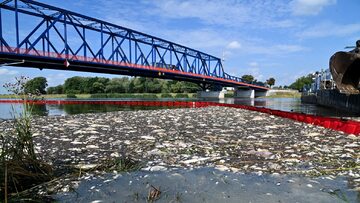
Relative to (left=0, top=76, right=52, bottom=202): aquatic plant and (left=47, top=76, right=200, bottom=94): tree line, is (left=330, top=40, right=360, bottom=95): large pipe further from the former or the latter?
(left=47, top=76, right=200, bottom=94): tree line

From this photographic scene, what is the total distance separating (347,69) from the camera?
1255 cm

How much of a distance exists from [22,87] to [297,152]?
5.75 meters

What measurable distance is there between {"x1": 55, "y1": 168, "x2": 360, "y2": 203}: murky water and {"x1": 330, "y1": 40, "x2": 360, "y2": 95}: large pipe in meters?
8.93

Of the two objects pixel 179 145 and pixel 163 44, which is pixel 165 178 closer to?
pixel 179 145

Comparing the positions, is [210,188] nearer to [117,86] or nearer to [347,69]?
[347,69]

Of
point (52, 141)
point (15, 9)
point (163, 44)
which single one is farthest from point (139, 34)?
point (52, 141)

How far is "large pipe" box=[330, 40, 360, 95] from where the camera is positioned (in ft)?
39.2

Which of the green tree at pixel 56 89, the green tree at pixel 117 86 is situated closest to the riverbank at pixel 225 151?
the green tree at pixel 117 86

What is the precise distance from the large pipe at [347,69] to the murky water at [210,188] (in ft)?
29.3

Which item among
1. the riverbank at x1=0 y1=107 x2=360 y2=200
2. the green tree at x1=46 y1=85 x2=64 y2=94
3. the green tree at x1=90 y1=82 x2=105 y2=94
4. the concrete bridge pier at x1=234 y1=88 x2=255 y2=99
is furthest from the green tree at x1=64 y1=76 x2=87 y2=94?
the riverbank at x1=0 y1=107 x2=360 y2=200

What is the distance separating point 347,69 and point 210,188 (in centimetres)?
1082

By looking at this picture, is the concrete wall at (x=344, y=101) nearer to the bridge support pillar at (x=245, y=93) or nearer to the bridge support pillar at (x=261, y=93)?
the bridge support pillar at (x=245, y=93)

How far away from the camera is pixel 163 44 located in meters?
116

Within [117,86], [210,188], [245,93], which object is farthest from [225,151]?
[117,86]
